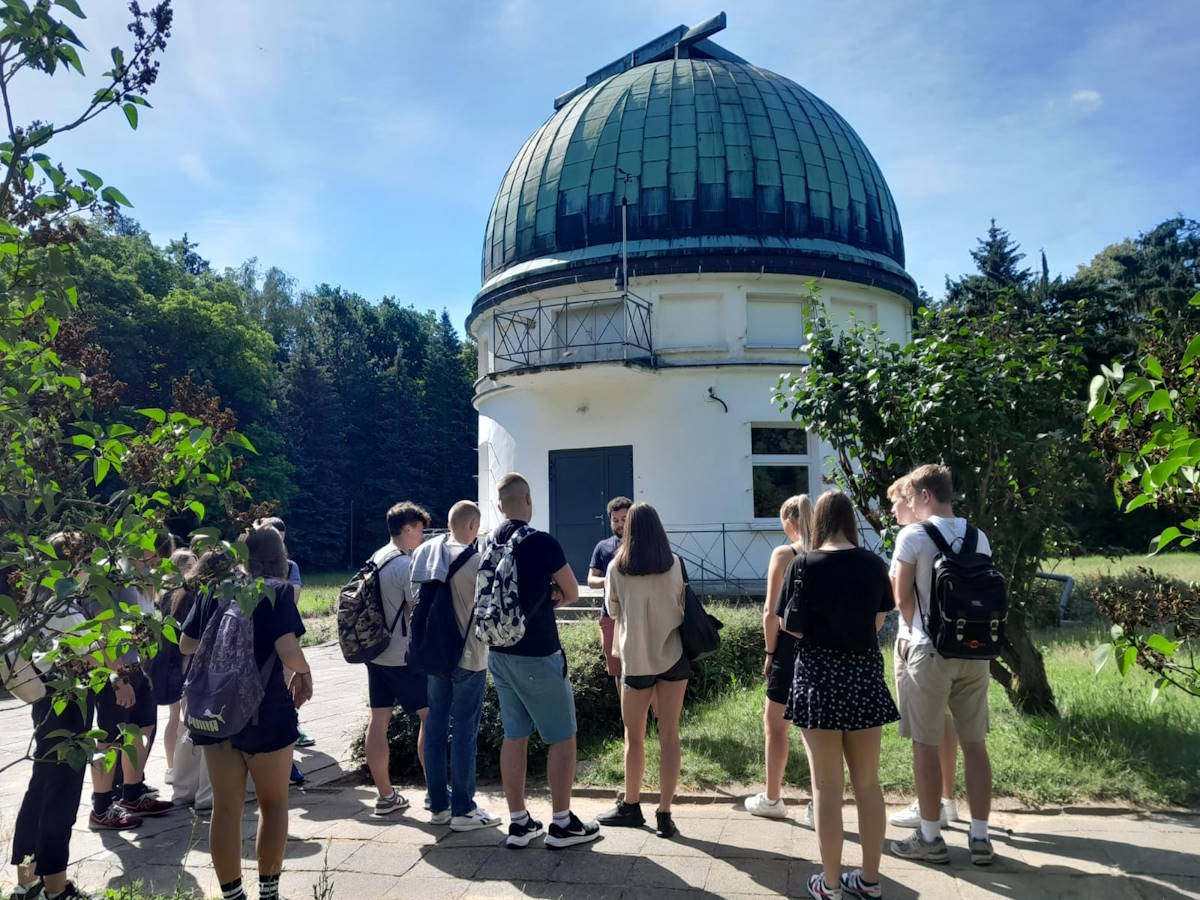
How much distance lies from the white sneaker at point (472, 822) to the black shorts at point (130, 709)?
6.26 ft

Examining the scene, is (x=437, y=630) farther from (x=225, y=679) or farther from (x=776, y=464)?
(x=776, y=464)

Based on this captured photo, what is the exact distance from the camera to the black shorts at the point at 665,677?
16.4 feet

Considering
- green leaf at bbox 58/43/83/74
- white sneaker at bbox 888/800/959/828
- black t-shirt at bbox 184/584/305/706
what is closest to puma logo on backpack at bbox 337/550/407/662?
black t-shirt at bbox 184/584/305/706

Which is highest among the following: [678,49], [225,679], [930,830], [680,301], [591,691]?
[678,49]

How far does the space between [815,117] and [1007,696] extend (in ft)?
49.5

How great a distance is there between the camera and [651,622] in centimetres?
499

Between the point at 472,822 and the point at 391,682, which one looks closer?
the point at 472,822

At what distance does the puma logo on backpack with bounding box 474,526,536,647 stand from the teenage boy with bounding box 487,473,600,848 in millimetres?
40

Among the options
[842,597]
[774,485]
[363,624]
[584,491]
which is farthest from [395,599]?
[774,485]

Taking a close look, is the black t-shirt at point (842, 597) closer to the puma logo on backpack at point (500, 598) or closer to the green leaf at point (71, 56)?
the puma logo on backpack at point (500, 598)

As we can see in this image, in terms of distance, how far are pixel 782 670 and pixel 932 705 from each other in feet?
2.98

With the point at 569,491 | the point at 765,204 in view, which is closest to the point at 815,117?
the point at 765,204

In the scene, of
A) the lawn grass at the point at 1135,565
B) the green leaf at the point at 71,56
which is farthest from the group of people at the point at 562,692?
the lawn grass at the point at 1135,565

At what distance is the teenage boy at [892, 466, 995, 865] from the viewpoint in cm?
441
